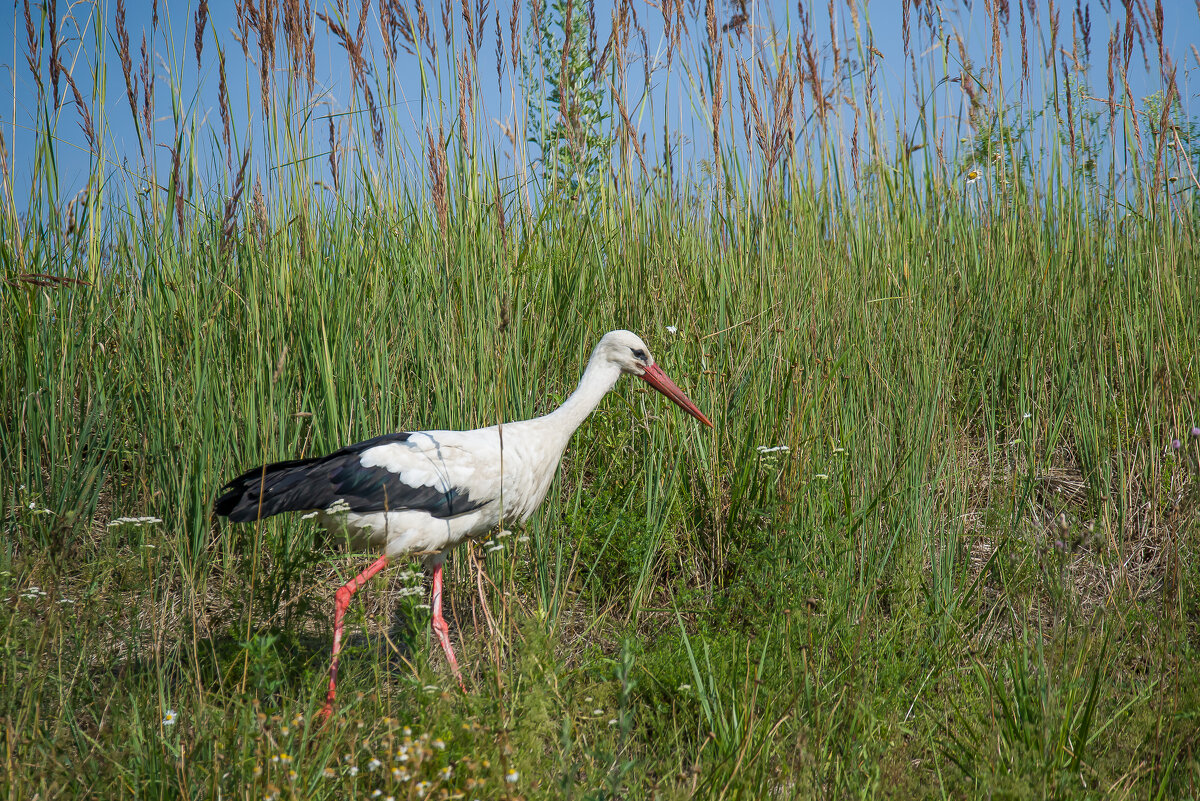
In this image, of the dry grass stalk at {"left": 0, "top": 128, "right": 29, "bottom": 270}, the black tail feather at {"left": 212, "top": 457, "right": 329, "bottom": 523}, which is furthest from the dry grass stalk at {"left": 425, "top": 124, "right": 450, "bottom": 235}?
the dry grass stalk at {"left": 0, "top": 128, "right": 29, "bottom": 270}

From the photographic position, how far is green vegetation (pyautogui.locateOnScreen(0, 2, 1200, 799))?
6.77ft

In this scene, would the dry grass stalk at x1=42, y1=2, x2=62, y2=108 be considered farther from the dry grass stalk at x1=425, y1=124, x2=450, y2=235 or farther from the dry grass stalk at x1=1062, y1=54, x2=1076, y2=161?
the dry grass stalk at x1=1062, y1=54, x2=1076, y2=161

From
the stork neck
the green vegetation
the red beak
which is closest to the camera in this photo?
the green vegetation

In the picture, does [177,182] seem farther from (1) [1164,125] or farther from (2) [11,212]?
(1) [1164,125]

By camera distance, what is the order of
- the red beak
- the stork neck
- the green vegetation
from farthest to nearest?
the red beak, the stork neck, the green vegetation

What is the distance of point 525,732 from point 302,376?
2.09m

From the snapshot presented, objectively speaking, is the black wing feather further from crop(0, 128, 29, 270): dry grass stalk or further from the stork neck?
crop(0, 128, 29, 270): dry grass stalk

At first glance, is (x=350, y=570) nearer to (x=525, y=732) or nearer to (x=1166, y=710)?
(x=525, y=732)

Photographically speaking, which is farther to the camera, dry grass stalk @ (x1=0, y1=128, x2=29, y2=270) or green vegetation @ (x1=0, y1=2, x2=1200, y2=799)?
dry grass stalk @ (x1=0, y1=128, x2=29, y2=270)

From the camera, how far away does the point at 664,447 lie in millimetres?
3285


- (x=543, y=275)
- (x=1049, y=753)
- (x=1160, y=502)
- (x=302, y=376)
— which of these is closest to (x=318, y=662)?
(x=302, y=376)

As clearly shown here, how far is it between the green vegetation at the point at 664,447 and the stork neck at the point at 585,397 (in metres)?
0.28

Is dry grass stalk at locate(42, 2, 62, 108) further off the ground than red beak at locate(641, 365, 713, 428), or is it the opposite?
dry grass stalk at locate(42, 2, 62, 108)

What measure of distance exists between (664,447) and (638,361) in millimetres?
397
